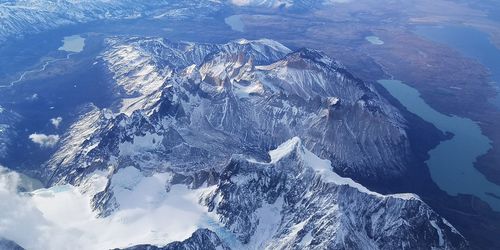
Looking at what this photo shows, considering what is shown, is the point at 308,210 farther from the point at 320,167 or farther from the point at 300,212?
the point at 320,167

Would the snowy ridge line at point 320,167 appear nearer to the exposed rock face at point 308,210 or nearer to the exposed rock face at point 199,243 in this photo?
the exposed rock face at point 308,210

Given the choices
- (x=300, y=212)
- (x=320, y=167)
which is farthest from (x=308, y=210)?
(x=320, y=167)

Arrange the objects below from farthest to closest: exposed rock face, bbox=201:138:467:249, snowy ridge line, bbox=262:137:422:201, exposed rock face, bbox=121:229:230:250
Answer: snowy ridge line, bbox=262:137:422:201 < exposed rock face, bbox=201:138:467:249 < exposed rock face, bbox=121:229:230:250

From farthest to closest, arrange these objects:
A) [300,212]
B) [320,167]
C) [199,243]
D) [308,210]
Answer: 1. [320,167]
2. [300,212]
3. [308,210]
4. [199,243]

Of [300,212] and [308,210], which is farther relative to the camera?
[300,212]

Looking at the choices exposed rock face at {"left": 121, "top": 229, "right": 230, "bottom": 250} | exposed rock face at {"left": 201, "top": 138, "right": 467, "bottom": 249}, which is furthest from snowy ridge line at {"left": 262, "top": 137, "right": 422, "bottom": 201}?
exposed rock face at {"left": 121, "top": 229, "right": 230, "bottom": 250}

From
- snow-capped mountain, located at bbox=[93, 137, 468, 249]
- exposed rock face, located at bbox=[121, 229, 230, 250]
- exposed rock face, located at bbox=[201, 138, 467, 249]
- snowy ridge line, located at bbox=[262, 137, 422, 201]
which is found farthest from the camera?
snowy ridge line, located at bbox=[262, 137, 422, 201]

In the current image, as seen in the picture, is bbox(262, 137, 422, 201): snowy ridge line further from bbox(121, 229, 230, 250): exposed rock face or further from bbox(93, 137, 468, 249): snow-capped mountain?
bbox(121, 229, 230, 250): exposed rock face

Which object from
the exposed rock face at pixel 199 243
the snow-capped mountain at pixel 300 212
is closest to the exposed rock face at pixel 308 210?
the snow-capped mountain at pixel 300 212

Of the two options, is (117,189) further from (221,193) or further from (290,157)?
(290,157)
